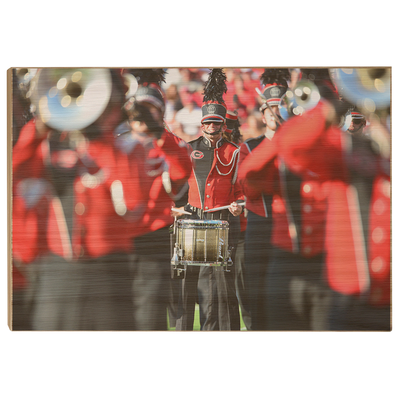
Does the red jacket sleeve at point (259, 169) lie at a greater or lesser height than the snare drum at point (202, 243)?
greater

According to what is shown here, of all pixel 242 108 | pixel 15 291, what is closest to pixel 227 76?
pixel 242 108

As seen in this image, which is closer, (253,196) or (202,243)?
(202,243)

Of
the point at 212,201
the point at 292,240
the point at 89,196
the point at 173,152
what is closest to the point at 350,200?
the point at 292,240

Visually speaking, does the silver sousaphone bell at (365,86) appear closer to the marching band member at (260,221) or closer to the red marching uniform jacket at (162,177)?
the marching band member at (260,221)

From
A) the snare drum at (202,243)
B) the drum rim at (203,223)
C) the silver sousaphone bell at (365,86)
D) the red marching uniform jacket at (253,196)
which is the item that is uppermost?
the silver sousaphone bell at (365,86)

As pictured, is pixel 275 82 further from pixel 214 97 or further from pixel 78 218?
pixel 78 218

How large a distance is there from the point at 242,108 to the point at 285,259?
1.38 meters

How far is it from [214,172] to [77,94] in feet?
4.55

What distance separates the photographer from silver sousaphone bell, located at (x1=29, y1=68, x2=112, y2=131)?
→ 4.32 metres

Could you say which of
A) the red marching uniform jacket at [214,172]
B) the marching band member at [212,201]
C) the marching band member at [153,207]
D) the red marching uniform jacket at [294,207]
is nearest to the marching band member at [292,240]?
the red marching uniform jacket at [294,207]

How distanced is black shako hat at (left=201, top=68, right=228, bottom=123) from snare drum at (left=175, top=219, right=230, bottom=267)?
92 centimetres

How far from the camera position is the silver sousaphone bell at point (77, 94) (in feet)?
14.2

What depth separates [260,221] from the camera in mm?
4320

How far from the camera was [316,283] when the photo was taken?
4.30 meters
